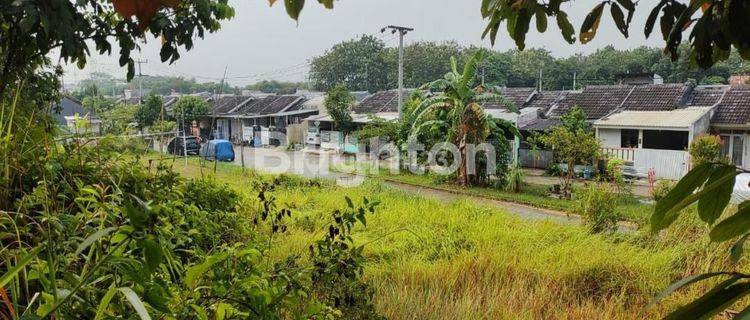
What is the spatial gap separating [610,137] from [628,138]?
18.9 inches

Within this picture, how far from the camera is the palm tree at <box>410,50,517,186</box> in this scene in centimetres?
1187

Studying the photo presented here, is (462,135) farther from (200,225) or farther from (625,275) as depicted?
(200,225)

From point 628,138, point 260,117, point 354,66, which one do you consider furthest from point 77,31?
point 354,66

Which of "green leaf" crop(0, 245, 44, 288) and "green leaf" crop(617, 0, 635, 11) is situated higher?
"green leaf" crop(617, 0, 635, 11)

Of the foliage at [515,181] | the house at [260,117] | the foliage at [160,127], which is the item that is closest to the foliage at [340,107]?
the house at [260,117]

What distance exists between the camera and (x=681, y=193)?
2.27ft

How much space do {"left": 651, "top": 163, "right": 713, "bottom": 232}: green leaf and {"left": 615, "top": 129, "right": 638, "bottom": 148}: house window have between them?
15.8 meters

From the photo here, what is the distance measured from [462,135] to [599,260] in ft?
26.9

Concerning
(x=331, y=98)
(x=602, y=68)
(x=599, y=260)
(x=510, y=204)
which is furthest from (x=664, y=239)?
(x=602, y=68)

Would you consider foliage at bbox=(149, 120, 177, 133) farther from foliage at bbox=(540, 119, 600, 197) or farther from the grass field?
foliage at bbox=(540, 119, 600, 197)

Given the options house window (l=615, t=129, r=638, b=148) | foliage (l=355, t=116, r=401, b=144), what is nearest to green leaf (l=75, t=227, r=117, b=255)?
foliage (l=355, t=116, r=401, b=144)

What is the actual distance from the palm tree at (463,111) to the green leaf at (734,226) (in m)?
11.0

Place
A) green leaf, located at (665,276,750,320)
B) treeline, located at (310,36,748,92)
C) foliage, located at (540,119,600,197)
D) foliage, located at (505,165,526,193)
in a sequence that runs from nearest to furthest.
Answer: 1. green leaf, located at (665,276,750,320)
2. foliage, located at (540,119,600,197)
3. foliage, located at (505,165,526,193)
4. treeline, located at (310,36,748,92)

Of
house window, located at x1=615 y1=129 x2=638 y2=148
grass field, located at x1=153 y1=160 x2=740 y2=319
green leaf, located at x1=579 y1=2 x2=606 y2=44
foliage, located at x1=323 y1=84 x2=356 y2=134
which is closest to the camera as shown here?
green leaf, located at x1=579 y1=2 x2=606 y2=44
